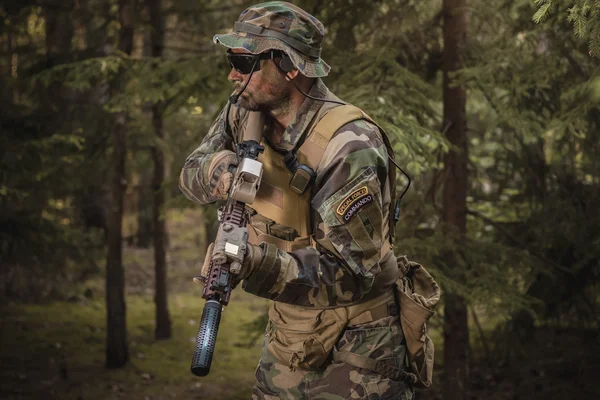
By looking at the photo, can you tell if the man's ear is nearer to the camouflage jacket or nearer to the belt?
the camouflage jacket

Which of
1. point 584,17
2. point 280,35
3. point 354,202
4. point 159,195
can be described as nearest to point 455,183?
point 584,17

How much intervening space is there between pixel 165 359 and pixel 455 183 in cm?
508

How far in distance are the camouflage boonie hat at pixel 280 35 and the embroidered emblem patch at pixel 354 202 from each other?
0.63 meters

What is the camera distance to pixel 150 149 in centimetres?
1063

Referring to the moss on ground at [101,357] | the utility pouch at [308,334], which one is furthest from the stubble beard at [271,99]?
the moss on ground at [101,357]

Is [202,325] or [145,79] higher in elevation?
[145,79]

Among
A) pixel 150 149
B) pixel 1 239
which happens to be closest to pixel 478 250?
pixel 1 239

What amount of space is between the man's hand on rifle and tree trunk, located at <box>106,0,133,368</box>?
6.15m

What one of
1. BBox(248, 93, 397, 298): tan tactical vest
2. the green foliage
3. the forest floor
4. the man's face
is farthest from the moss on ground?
the green foliage

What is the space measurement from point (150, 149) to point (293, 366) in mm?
7672

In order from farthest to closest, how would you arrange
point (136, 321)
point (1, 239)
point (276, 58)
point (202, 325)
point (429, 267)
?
point (136, 321) < point (1, 239) < point (429, 267) < point (276, 58) < point (202, 325)

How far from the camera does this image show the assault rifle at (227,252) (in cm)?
264

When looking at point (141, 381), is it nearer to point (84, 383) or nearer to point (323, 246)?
point (84, 383)

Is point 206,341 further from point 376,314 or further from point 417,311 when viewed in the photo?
point 417,311
